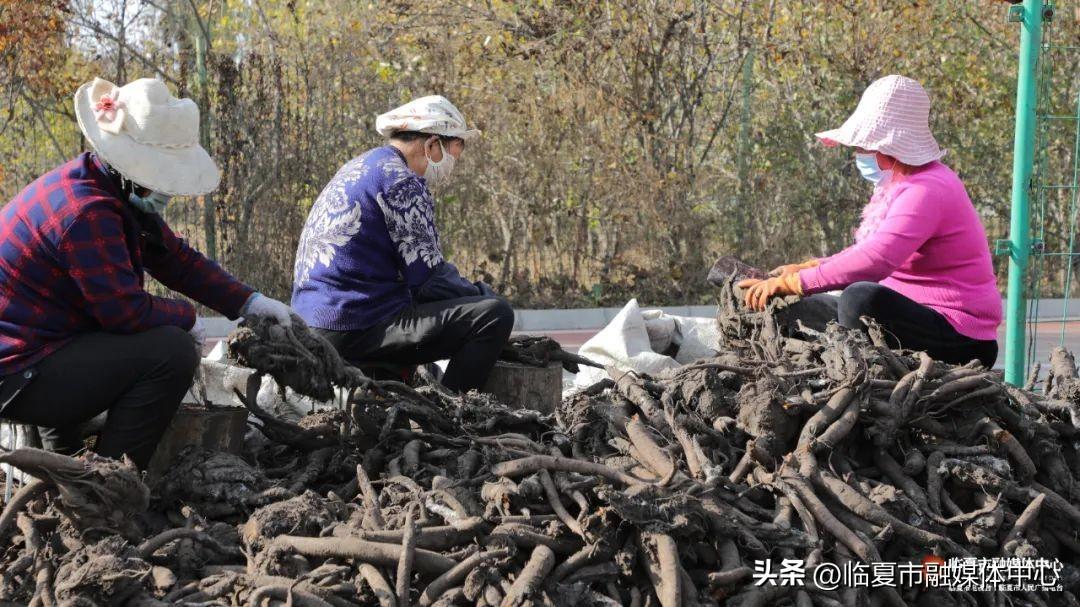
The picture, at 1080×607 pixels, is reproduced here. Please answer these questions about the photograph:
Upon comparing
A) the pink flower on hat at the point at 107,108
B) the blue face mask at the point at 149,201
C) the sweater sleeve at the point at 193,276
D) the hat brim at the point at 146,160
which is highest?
the pink flower on hat at the point at 107,108

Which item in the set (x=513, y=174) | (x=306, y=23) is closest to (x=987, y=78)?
(x=513, y=174)

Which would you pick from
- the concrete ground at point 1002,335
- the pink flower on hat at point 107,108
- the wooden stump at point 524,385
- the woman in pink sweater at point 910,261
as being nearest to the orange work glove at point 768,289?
the woman in pink sweater at point 910,261

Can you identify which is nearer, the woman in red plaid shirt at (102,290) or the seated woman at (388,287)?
the woman in red plaid shirt at (102,290)

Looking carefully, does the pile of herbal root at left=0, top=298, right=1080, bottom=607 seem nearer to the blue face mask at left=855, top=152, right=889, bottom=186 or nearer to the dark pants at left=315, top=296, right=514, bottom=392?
the dark pants at left=315, top=296, right=514, bottom=392

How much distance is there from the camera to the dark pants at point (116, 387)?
365 cm

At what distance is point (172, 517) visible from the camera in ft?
11.8

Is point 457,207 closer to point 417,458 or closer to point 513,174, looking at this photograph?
point 513,174

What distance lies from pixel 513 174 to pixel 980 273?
766cm

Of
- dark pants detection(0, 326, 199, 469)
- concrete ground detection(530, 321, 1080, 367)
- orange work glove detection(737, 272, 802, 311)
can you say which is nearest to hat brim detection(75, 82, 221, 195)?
dark pants detection(0, 326, 199, 469)

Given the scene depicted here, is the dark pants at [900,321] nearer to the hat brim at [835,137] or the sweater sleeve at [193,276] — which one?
the hat brim at [835,137]

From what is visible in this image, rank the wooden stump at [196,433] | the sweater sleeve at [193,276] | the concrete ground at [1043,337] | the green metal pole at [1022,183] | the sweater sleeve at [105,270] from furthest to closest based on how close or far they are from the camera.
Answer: the concrete ground at [1043,337], the green metal pole at [1022,183], the sweater sleeve at [193,276], the wooden stump at [196,433], the sweater sleeve at [105,270]

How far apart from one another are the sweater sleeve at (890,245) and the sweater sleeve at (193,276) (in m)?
2.21

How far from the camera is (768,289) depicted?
487 cm

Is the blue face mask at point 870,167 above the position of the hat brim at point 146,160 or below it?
below
